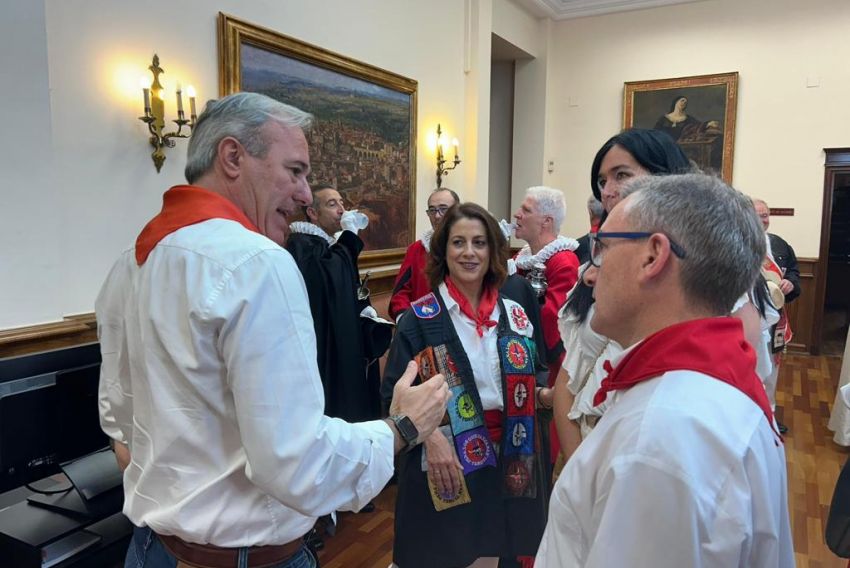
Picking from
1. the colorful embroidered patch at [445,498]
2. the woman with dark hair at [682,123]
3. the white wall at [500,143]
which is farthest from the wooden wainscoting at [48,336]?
the woman with dark hair at [682,123]

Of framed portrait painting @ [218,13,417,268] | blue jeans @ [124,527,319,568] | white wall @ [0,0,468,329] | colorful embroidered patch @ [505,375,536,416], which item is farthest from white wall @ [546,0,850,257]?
blue jeans @ [124,527,319,568]

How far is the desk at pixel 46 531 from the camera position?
1.99 meters

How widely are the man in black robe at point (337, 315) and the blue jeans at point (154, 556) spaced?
152 cm

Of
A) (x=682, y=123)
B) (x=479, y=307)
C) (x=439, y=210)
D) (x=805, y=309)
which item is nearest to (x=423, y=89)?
(x=439, y=210)

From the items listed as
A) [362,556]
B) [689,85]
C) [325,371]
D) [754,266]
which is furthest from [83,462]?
[689,85]

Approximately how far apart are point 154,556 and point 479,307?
1384mm

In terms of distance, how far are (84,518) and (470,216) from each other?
1899 mm

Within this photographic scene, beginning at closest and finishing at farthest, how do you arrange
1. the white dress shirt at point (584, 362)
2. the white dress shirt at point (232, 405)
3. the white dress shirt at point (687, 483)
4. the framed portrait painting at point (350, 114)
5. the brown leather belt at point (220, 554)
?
the white dress shirt at point (687, 483) → the white dress shirt at point (232, 405) → the brown leather belt at point (220, 554) → the white dress shirt at point (584, 362) → the framed portrait painting at point (350, 114)

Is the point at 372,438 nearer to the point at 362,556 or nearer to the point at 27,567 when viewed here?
the point at 27,567

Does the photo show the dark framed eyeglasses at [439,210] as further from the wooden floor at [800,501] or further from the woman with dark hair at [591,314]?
the woman with dark hair at [591,314]

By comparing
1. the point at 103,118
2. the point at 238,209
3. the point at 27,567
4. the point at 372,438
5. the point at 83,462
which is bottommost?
the point at 27,567

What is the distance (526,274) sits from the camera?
3.12 m

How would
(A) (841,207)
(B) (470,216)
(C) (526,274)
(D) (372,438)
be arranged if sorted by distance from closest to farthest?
(D) (372,438)
(B) (470,216)
(C) (526,274)
(A) (841,207)

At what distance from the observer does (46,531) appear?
2.05 meters
